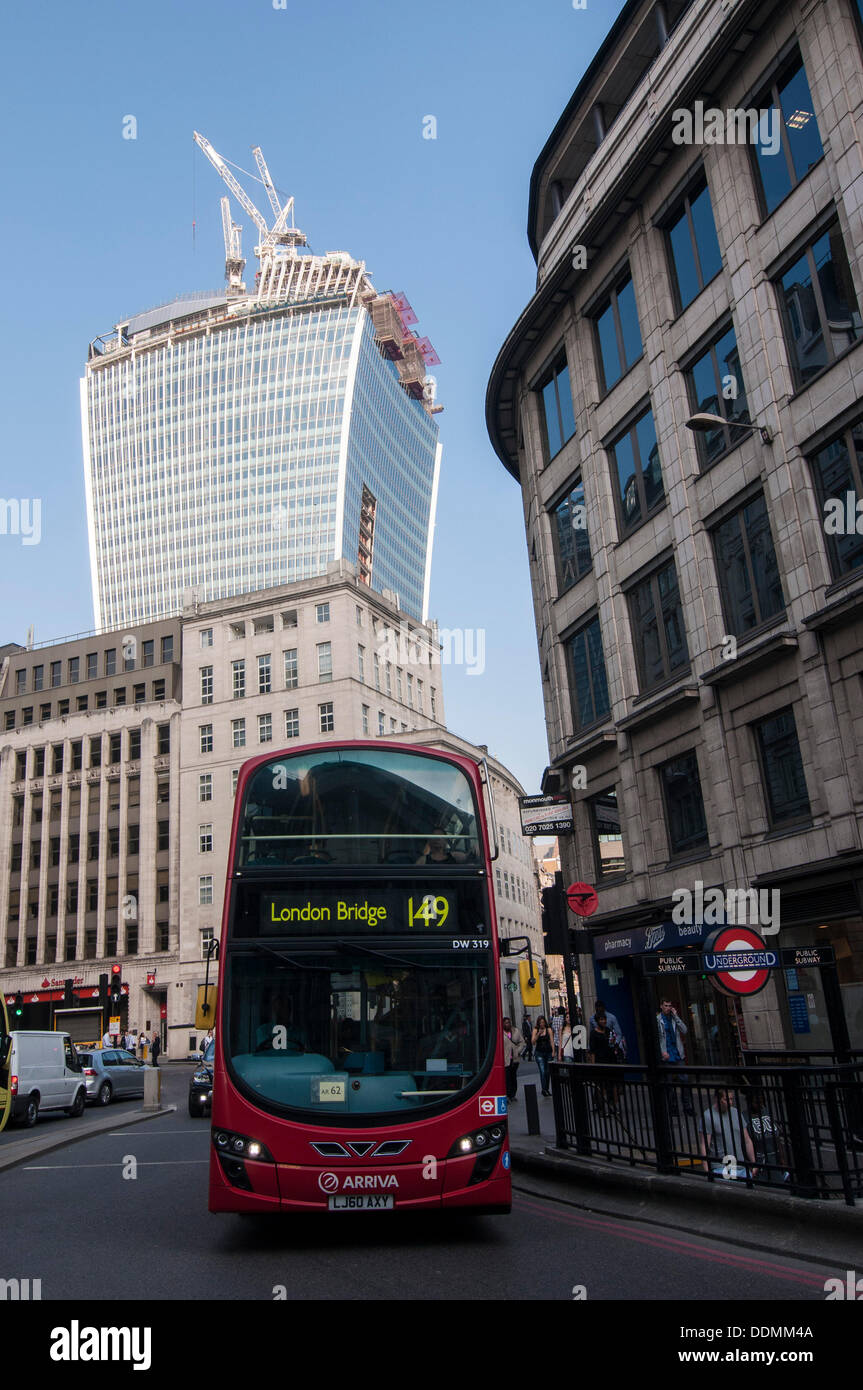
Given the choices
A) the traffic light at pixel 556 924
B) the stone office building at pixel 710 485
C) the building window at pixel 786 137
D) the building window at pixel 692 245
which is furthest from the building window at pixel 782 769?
the building window at pixel 786 137

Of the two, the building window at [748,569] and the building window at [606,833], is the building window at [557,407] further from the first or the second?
the building window at [606,833]

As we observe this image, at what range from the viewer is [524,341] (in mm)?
27438

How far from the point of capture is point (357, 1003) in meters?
8.59

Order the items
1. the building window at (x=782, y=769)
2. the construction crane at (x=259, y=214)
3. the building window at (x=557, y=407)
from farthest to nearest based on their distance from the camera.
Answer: the construction crane at (x=259, y=214), the building window at (x=557, y=407), the building window at (x=782, y=769)

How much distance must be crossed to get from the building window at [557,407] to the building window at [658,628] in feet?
19.0

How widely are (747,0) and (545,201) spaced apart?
10.3m

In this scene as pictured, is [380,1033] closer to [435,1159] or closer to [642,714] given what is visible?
[435,1159]

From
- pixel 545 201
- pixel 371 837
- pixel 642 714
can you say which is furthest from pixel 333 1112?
pixel 545 201

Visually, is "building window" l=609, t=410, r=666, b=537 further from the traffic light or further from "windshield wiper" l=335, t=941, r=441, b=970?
"windshield wiper" l=335, t=941, r=441, b=970

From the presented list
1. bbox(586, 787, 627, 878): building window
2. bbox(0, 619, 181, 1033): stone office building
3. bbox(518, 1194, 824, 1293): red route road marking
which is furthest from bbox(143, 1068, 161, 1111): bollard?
bbox(0, 619, 181, 1033): stone office building

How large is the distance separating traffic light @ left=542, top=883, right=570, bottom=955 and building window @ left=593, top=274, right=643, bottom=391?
43.9 feet

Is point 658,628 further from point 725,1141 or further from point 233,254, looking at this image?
point 233,254

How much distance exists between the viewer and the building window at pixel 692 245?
20.7m

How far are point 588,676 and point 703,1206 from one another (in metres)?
16.6
